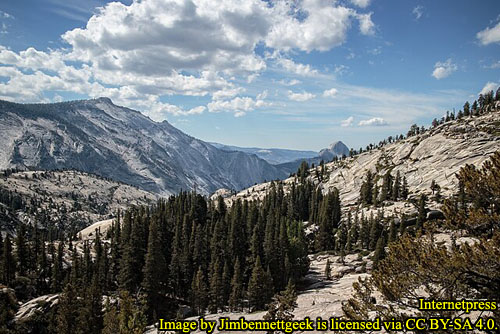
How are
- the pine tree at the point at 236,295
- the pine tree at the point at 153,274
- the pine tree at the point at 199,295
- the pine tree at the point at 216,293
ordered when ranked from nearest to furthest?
the pine tree at the point at 236,295, the pine tree at the point at 199,295, the pine tree at the point at 216,293, the pine tree at the point at 153,274

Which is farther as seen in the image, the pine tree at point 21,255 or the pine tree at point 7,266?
the pine tree at point 21,255

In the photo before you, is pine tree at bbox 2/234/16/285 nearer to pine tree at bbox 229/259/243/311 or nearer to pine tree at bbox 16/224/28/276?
pine tree at bbox 16/224/28/276

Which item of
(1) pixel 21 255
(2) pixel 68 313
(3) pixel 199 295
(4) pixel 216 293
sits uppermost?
(1) pixel 21 255

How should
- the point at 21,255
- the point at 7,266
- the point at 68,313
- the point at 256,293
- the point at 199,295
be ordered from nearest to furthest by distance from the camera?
the point at 68,313
the point at 256,293
the point at 199,295
the point at 7,266
the point at 21,255

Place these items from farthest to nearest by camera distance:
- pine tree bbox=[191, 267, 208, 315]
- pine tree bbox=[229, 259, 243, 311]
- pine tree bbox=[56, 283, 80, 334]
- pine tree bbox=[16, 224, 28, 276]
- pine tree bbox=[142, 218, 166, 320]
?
pine tree bbox=[16, 224, 28, 276]
pine tree bbox=[142, 218, 166, 320]
pine tree bbox=[191, 267, 208, 315]
pine tree bbox=[229, 259, 243, 311]
pine tree bbox=[56, 283, 80, 334]

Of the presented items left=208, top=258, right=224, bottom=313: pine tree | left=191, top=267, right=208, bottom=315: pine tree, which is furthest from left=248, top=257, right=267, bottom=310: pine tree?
left=191, top=267, right=208, bottom=315: pine tree

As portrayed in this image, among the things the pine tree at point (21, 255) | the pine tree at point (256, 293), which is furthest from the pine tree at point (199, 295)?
the pine tree at point (21, 255)

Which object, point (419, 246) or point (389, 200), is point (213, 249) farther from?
point (389, 200)

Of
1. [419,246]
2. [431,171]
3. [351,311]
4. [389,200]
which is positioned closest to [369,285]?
[351,311]

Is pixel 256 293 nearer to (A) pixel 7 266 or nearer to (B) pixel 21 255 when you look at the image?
(A) pixel 7 266

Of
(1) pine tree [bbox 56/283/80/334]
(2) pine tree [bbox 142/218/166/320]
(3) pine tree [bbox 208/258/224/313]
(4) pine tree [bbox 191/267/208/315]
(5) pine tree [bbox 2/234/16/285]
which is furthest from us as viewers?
(5) pine tree [bbox 2/234/16/285]

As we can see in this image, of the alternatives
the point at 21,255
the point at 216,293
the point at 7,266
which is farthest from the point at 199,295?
the point at 21,255

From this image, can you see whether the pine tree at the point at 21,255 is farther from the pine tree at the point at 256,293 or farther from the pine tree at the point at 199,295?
the pine tree at the point at 256,293

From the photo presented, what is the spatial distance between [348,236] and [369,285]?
393 ft
